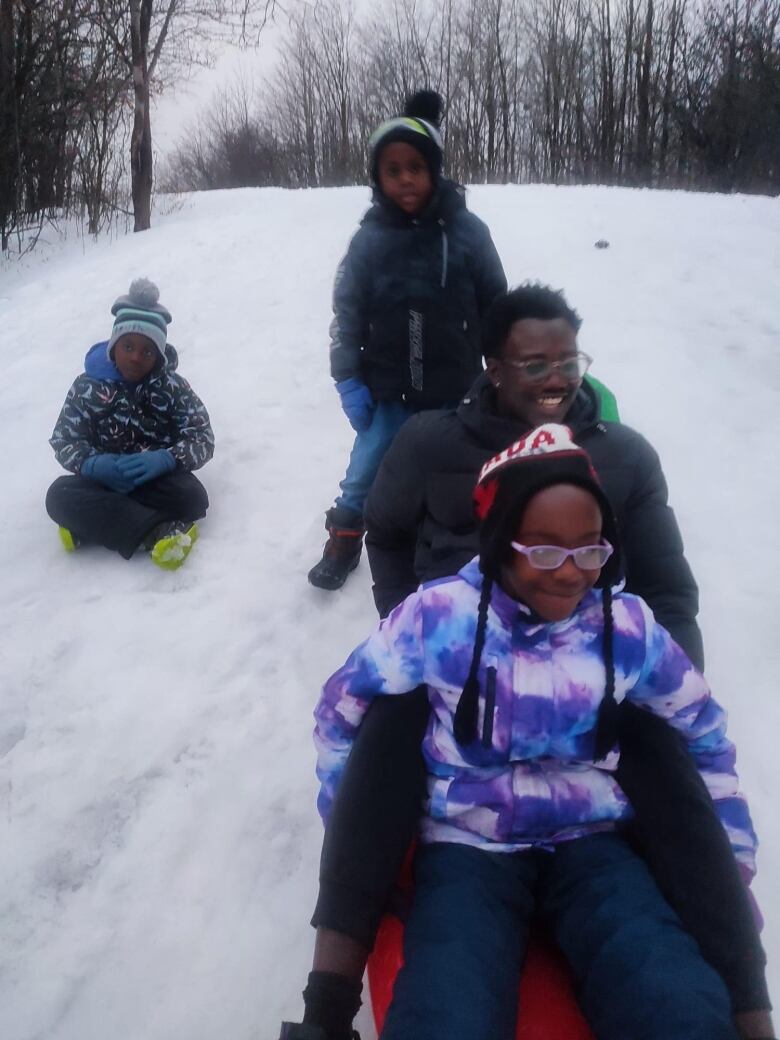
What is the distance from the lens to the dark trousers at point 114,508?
3109mm

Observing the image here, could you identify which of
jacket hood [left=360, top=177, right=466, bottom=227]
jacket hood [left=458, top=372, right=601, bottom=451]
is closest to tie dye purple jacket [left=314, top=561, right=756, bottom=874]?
jacket hood [left=458, top=372, right=601, bottom=451]

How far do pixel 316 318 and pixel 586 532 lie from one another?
4.85 metres

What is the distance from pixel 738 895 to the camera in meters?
1.30

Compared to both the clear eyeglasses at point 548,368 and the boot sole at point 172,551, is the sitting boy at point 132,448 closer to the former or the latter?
the boot sole at point 172,551

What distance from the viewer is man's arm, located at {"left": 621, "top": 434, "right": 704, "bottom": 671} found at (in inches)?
73.4

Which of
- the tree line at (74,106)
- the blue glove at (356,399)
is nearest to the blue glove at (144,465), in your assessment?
the blue glove at (356,399)

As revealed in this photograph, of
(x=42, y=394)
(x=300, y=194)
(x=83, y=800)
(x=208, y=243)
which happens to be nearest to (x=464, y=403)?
(x=83, y=800)

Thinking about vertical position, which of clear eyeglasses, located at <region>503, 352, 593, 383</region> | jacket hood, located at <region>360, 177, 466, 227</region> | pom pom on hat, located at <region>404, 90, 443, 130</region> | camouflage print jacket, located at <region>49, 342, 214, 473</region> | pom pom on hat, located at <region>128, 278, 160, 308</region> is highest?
pom pom on hat, located at <region>404, 90, 443, 130</region>

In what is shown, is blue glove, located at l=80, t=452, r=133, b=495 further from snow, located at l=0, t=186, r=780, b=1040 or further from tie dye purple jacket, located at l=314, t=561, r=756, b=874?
tie dye purple jacket, located at l=314, t=561, r=756, b=874

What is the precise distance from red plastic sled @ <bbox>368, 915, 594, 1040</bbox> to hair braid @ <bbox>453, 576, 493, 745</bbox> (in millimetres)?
374

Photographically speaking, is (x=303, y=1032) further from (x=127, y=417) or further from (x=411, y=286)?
(x=127, y=417)

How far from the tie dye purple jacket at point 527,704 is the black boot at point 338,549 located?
147 cm

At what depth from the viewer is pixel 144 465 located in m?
3.16

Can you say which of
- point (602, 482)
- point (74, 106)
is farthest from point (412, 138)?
point (74, 106)
